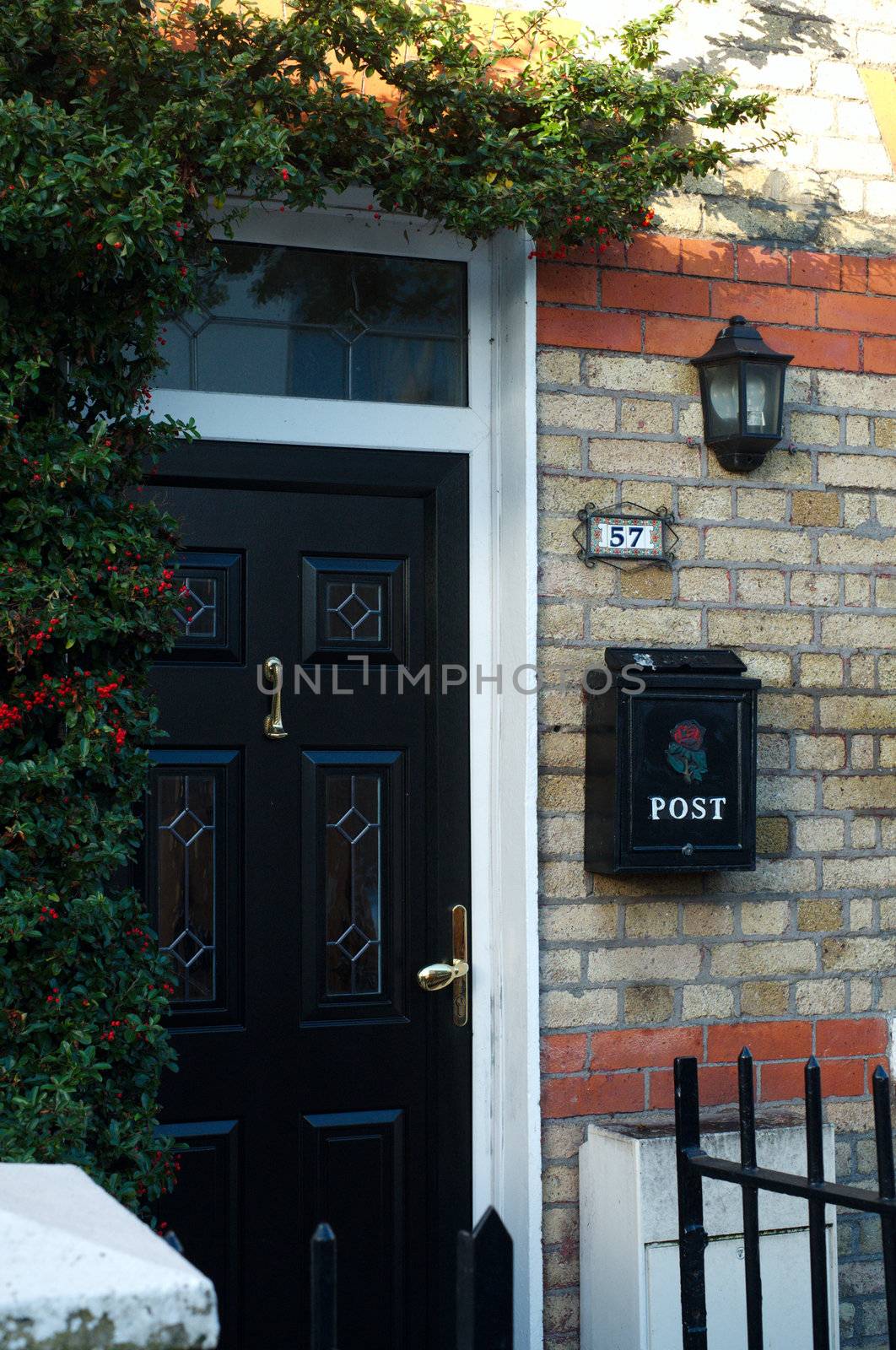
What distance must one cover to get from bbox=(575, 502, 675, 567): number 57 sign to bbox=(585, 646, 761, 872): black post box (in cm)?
24

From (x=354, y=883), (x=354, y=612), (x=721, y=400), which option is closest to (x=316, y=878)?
(x=354, y=883)

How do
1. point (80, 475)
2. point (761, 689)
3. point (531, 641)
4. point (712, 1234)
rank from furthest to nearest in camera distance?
point (761, 689) < point (531, 641) < point (712, 1234) < point (80, 475)

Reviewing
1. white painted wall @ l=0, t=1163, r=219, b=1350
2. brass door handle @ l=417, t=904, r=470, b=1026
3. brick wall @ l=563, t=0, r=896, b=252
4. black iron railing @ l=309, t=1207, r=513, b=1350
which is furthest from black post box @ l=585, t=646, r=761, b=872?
white painted wall @ l=0, t=1163, r=219, b=1350

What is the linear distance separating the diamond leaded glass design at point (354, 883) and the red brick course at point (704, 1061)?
1.56 feet

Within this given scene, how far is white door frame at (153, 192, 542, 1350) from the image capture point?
3.34 metres

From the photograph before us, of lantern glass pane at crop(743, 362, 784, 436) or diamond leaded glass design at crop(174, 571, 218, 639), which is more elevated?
lantern glass pane at crop(743, 362, 784, 436)

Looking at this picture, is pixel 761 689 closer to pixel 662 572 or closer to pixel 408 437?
pixel 662 572

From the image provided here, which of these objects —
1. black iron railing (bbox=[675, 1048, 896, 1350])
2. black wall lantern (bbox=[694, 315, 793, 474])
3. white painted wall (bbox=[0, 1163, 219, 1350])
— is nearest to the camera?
white painted wall (bbox=[0, 1163, 219, 1350])

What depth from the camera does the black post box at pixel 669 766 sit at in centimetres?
329

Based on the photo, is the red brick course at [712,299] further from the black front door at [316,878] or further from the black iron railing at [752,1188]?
the black iron railing at [752,1188]

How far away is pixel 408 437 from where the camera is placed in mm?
3502

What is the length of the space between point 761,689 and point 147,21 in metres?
2.12

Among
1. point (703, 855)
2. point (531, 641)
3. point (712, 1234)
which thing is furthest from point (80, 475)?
point (712, 1234)

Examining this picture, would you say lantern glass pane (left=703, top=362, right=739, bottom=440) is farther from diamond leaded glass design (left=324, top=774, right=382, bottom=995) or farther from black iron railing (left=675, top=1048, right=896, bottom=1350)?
black iron railing (left=675, top=1048, right=896, bottom=1350)
